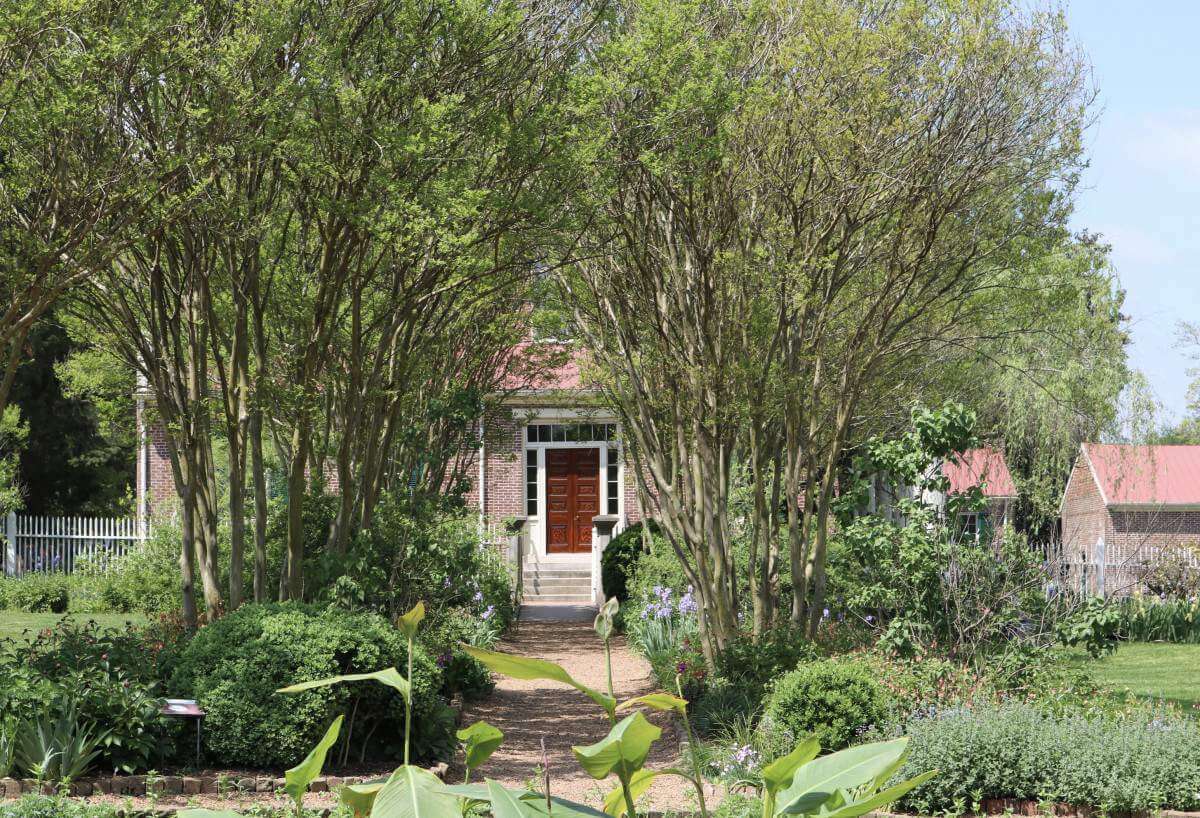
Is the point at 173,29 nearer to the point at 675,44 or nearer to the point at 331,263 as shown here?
the point at 331,263

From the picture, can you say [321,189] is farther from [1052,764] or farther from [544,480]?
[544,480]

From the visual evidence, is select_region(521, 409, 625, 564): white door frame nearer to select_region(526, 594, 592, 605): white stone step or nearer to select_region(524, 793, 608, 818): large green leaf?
select_region(526, 594, 592, 605): white stone step

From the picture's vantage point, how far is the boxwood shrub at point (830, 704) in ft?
29.0

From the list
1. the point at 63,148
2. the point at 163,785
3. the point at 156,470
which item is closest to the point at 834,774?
the point at 163,785

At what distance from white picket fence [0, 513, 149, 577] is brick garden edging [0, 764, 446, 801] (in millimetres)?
Answer: 16971

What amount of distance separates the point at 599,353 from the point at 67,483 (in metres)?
24.4

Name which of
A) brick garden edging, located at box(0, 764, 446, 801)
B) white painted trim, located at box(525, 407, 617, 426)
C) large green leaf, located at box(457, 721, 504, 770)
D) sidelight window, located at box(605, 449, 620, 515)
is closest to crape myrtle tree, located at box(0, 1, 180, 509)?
brick garden edging, located at box(0, 764, 446, 801)

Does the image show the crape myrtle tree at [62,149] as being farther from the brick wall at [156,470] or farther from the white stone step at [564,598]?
the white stone step at [564,598]

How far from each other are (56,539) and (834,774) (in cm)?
2544

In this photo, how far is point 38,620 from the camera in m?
19.0

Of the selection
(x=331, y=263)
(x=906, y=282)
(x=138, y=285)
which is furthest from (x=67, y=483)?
(x=906, y=282)

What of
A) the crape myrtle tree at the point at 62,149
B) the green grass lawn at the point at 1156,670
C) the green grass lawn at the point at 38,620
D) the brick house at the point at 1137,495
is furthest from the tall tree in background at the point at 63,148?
the brick house at the point at 1137,495

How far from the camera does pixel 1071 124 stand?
452 inches

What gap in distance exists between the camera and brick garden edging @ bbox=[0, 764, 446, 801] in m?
7.46
